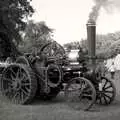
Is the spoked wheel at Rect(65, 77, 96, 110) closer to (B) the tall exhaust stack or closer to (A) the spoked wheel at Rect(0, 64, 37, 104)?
(B) the tall exhaust stack

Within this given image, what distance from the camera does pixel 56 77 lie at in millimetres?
8969

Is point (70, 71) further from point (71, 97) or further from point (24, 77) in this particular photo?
point (24, 77)

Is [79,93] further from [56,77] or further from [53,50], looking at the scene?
[53,50]

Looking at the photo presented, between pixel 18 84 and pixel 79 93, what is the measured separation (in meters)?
2.00

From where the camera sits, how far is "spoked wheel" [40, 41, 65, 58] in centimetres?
913

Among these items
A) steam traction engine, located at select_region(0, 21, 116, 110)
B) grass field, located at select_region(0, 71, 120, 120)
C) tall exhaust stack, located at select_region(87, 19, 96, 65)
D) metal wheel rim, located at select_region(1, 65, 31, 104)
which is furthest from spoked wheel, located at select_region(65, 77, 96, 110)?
metal wheel rim, located at select_region(1, 65, 31, 104)

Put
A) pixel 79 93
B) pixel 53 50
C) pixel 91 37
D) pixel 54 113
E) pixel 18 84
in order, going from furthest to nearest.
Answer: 1. pixel 53 50
2. pixel 18 84
3. pixel 79 93
4. pixel 91 37
5. pixel 54 113

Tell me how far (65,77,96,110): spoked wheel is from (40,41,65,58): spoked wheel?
131cm

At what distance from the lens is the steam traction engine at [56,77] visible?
796 centimetres

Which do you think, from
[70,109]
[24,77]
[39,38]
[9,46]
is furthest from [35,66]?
[39,38]

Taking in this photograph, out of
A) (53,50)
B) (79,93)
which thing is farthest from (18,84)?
(79,93)

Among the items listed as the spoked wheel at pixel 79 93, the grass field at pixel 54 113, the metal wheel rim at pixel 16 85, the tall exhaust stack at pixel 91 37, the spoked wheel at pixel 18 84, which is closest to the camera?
the grass field at pixel 54 113

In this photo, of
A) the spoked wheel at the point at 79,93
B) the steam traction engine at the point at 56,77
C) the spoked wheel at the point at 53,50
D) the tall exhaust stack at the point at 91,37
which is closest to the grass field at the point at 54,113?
the spoked wheel at the point at 79,93

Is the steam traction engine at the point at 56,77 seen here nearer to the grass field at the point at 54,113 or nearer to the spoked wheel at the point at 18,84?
the spoked wheel at the point at 18,84
